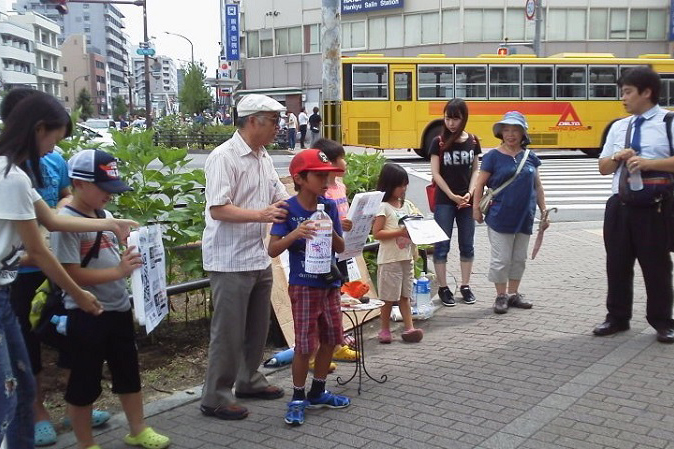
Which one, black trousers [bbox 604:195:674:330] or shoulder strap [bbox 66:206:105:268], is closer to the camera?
shoulder strap [bbox 66:206:105:268]

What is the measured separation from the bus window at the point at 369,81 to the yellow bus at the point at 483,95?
0.03 meters

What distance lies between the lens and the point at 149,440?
155 inches

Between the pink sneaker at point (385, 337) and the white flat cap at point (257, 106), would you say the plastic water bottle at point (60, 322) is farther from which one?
the pink sneaker at point (385, 337)

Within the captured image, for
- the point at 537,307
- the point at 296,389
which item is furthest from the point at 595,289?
the point at 296,389

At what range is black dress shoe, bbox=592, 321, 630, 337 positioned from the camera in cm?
583

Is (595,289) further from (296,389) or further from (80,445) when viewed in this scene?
(80,445)

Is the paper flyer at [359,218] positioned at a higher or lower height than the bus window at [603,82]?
lower

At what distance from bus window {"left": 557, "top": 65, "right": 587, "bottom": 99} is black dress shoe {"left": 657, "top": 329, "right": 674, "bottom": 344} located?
19889mm

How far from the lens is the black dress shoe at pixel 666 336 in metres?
5.54

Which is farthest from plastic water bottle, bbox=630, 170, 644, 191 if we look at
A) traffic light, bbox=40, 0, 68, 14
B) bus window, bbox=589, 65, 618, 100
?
traffic light, bbox=40, 0, 68, 14

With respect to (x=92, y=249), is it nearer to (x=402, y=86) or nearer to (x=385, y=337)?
(x=385, y=337)

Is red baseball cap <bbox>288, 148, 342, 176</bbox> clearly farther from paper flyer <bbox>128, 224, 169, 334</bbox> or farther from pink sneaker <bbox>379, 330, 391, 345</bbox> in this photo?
pink sneaker <bbox>379, 330, 391, 345</bbox>

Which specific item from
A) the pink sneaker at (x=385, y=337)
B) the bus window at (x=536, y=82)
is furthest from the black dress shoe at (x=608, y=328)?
the bus window at (x=536, y=82)

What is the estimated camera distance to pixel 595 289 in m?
7.61
